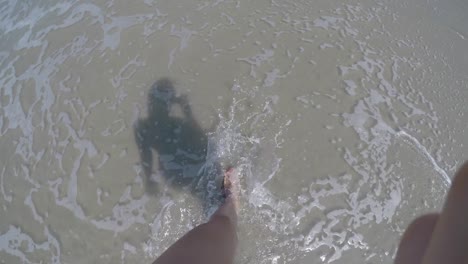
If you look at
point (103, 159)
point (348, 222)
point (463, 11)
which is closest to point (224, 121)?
point (103, 159)

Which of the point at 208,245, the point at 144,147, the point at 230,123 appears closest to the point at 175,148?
the point at 144,147

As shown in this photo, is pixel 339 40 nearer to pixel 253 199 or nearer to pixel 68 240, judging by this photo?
pixel 253 199

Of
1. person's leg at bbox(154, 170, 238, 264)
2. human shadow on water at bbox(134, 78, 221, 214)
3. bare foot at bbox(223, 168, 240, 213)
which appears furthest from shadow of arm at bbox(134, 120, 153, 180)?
person's leg at bbox(154, 170, 238, 264)

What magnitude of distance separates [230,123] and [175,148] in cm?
36

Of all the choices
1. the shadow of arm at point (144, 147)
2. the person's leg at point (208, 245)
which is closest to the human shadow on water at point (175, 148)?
the shadow of arm at point (144, 147)

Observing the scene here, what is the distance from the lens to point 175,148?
2.46 meters

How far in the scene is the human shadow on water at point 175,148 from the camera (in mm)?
2326

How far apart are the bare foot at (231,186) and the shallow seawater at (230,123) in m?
0.05

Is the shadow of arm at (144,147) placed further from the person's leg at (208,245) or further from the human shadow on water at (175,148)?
the person's leg at (208,245)

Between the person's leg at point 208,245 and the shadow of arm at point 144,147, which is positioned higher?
the person's leg at point 208,245

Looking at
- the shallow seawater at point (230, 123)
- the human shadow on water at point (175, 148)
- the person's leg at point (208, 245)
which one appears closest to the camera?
the person's leg at point (208, 245)

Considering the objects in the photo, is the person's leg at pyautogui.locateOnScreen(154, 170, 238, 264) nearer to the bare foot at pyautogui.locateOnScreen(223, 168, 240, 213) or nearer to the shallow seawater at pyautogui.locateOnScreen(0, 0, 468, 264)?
the bare foot at pyautogui.locateOnScreen(223, 168, 240, 213)

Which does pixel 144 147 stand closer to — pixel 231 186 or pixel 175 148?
pixel 175 148

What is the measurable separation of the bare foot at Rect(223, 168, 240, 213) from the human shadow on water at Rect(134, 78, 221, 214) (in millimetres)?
67
